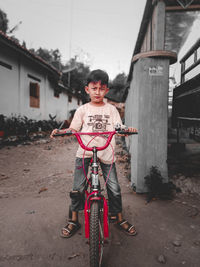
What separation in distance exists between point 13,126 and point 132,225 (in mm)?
7356

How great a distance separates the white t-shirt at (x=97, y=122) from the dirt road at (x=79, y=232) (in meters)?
0.87

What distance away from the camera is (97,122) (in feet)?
6.31

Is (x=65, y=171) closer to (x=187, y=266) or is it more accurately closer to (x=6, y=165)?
(x=6, y=165)

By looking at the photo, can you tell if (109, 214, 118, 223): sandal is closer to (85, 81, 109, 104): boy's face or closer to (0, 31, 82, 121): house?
(85, 81, 109, 104): boy's face

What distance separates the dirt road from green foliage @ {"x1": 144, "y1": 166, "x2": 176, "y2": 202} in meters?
0.11

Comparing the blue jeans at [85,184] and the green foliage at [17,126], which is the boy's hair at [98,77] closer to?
the blue jeans at [85,184]

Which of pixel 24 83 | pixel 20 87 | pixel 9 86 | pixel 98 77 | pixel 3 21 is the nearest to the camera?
pixel 98 77

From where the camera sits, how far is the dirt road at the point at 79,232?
63.7 inches

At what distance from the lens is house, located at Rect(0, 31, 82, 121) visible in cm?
808

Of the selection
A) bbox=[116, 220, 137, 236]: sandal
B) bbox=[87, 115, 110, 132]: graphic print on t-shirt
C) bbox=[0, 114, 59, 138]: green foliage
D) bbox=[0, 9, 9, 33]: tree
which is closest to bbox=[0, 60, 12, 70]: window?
bbox=[0, 114, 59, 138]: green foliage

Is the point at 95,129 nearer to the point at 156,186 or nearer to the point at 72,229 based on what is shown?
the point at 72,229

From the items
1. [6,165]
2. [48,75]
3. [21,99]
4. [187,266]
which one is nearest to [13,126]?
[21,99]

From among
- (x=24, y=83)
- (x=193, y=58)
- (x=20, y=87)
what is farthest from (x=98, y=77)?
(x=24, y=83)

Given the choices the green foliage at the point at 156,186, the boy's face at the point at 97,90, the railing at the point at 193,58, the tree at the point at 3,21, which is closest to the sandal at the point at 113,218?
the green foliage at the point at 156,186
